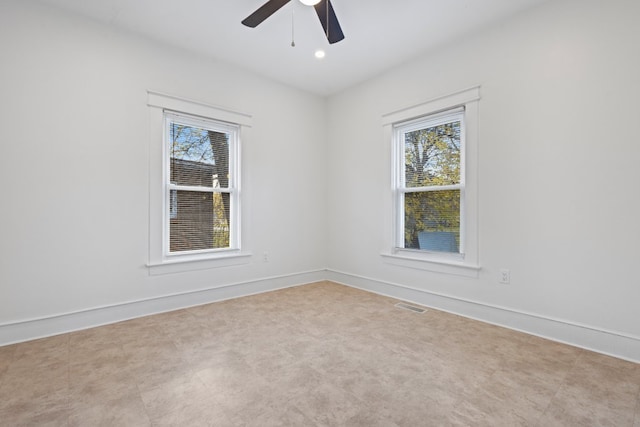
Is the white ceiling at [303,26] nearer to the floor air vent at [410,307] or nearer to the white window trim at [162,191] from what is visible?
the white window trim at [162,191]

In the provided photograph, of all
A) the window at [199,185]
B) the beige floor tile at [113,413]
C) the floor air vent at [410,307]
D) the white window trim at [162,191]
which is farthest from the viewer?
the window at [199,185]

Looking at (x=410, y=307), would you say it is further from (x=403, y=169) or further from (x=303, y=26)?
(x=303, y=26)

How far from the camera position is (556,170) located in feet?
8.32

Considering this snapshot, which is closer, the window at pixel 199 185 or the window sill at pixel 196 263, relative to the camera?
the window sill at pixel 196 263

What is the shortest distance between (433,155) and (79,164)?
361 cm

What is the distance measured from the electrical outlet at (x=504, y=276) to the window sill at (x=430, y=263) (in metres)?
0.20

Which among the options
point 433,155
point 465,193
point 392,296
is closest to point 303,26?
point 433,155

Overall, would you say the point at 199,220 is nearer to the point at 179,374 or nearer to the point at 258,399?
the point at 179,374

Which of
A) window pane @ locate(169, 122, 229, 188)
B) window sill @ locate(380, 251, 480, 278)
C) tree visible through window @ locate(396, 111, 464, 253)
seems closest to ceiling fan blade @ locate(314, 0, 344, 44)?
tree visible through window @ locate(396, 111, 464, 253)

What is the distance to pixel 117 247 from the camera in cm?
295

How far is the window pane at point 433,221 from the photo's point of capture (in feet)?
10.8

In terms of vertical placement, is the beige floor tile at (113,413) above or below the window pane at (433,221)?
below

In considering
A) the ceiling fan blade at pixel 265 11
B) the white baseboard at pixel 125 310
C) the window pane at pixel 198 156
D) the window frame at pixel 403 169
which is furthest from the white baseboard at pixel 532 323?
the ceiling fan blade at pixel 265 11

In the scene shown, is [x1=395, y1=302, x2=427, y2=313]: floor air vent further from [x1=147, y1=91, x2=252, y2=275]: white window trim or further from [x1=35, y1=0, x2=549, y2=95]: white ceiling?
[x1=35, y1=0, x2=549, y2=95]: white ceiling
